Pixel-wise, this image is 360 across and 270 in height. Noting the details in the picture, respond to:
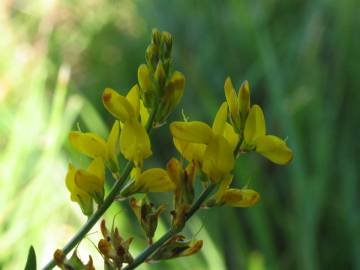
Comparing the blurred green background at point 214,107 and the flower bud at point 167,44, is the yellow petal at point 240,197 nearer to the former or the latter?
the flower bud at point 167,44

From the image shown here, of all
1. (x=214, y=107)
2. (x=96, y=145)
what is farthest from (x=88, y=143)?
(x=214, y=107)

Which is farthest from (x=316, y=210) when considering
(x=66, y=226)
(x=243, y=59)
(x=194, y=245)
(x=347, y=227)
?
(x=194, y=245)

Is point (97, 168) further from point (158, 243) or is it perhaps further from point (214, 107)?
point (214, 107)

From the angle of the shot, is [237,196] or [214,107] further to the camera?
[214,107]

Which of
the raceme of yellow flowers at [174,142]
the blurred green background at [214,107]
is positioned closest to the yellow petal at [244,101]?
the raceme of yellow flowers at [174,142]

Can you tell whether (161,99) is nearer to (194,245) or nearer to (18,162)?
(194,245)
